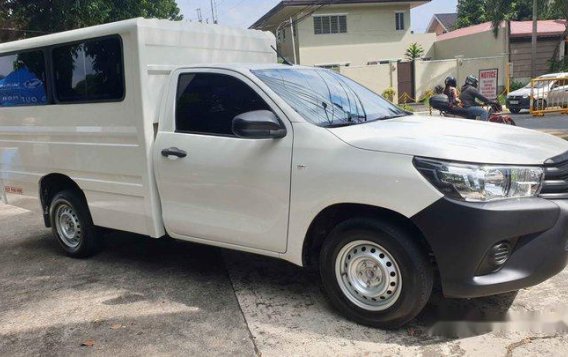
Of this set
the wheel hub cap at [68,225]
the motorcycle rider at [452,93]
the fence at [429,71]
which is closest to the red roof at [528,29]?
the fence at [429,71]

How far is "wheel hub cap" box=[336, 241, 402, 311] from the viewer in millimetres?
3607

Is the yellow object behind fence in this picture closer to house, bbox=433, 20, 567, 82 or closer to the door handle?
house, bbox=433, 20, 567, 82

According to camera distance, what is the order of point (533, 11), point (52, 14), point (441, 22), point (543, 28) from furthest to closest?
point (441, 22) → point (543, 28) → point (533, 11) → point (52, 14)

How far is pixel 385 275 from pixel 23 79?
4.35 m

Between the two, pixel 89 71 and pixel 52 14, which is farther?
pixel 52 14

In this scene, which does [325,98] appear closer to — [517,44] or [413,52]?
[413,52]

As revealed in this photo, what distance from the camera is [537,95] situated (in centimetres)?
1986

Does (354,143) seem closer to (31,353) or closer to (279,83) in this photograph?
(279,83)

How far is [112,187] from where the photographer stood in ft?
16.8

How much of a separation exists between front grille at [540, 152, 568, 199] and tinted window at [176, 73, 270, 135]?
1984 mm

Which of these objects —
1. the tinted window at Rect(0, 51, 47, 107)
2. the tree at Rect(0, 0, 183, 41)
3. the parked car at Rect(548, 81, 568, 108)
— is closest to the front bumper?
the tinted window at Rect(0, 51, 47, 107)

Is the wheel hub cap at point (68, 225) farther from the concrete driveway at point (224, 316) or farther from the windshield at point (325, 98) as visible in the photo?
the windshield at point (325, 98)

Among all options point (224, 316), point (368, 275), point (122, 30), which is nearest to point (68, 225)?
point (122, 30)

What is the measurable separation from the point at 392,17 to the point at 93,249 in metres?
30.5
